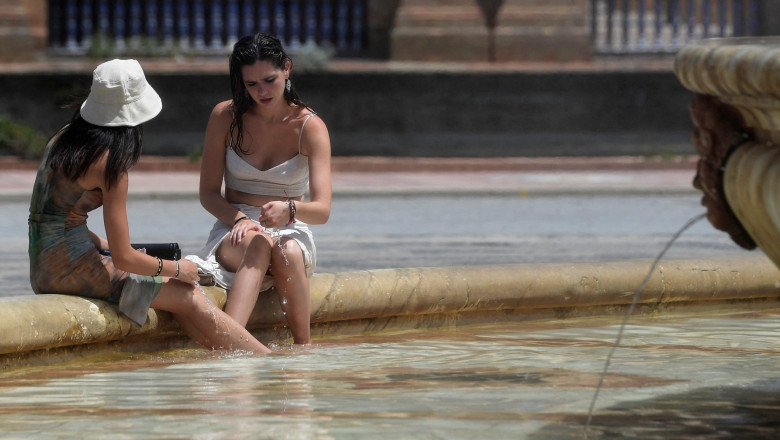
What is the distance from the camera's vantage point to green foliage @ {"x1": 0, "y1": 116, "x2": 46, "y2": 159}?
19.4 m

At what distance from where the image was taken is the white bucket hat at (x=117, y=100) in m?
5.32

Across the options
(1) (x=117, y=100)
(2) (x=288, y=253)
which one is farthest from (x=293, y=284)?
(1) (x=117, y=100)

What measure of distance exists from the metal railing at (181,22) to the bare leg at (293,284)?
15.6 m

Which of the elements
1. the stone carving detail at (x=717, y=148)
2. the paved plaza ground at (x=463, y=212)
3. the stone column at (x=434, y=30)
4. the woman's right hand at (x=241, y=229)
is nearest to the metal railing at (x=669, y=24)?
the stone column at (x=434, y=30)

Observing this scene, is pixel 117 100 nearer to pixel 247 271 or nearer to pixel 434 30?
pixel 247 271

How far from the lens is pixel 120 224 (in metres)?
5.28

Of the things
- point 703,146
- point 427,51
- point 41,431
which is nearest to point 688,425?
point 703,146

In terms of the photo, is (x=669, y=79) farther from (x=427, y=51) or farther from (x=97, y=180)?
(x=97, y=180)

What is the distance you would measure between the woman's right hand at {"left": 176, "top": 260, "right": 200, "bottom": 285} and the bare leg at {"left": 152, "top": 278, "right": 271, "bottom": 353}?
42mm

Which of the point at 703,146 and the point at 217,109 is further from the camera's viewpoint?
the point at 217,109

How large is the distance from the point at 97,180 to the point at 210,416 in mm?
1208

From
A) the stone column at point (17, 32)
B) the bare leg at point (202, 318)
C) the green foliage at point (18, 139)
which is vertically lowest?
the green foliage at point (18, 139)

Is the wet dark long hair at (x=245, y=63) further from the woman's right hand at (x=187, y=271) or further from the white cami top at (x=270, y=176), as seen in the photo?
the woman's right hand at (x=187, y=271)

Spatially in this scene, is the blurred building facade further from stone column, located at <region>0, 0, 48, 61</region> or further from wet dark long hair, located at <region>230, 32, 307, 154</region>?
wet dark long hair, located at <region>230, 32, 307, 154</region>
